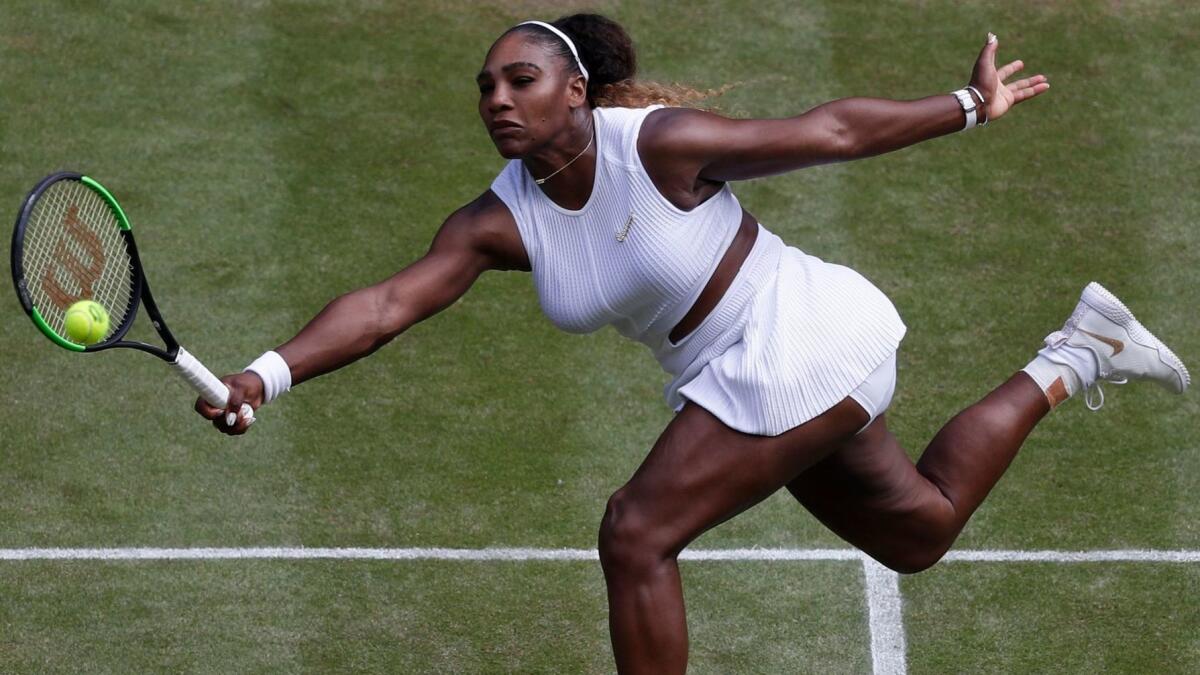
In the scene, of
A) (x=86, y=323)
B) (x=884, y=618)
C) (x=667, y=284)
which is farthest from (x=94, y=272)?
(x=884, y=618)

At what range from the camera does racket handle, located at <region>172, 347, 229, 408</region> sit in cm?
501

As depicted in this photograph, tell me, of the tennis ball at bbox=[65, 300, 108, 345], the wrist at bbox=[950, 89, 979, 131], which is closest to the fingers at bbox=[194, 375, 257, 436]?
the tennis ball at bbox=[65, 300, 108, 345]

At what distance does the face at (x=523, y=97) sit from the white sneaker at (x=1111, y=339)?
2.16m

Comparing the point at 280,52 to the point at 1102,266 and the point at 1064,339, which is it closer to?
the point at 1102,266

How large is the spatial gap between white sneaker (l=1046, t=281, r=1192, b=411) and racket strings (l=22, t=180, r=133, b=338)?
10.5ft

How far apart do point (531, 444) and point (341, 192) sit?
7.17 ft

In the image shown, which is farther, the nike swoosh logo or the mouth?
the nike swoosh logo

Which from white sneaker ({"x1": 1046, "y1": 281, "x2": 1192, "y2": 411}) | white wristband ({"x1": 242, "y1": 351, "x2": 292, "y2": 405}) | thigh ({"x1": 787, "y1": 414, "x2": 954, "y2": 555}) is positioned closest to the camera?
white wristband ({"x1": 242, "y1": 351, "x2": 292, "y2": 405})

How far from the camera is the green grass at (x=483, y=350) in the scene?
6.68 meters

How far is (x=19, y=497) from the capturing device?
7324 millimetres

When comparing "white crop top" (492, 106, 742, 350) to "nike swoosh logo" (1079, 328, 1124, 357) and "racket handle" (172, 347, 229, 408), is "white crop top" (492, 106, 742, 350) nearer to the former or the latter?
"racket handle" (172, 347, 229, 408)

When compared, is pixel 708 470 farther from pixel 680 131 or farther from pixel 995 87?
pixel 995 87

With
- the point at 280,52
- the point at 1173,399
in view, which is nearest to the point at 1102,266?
the point at 1173,399

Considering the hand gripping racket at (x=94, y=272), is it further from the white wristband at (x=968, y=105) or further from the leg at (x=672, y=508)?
the white wristband at (x=968, y=105)
